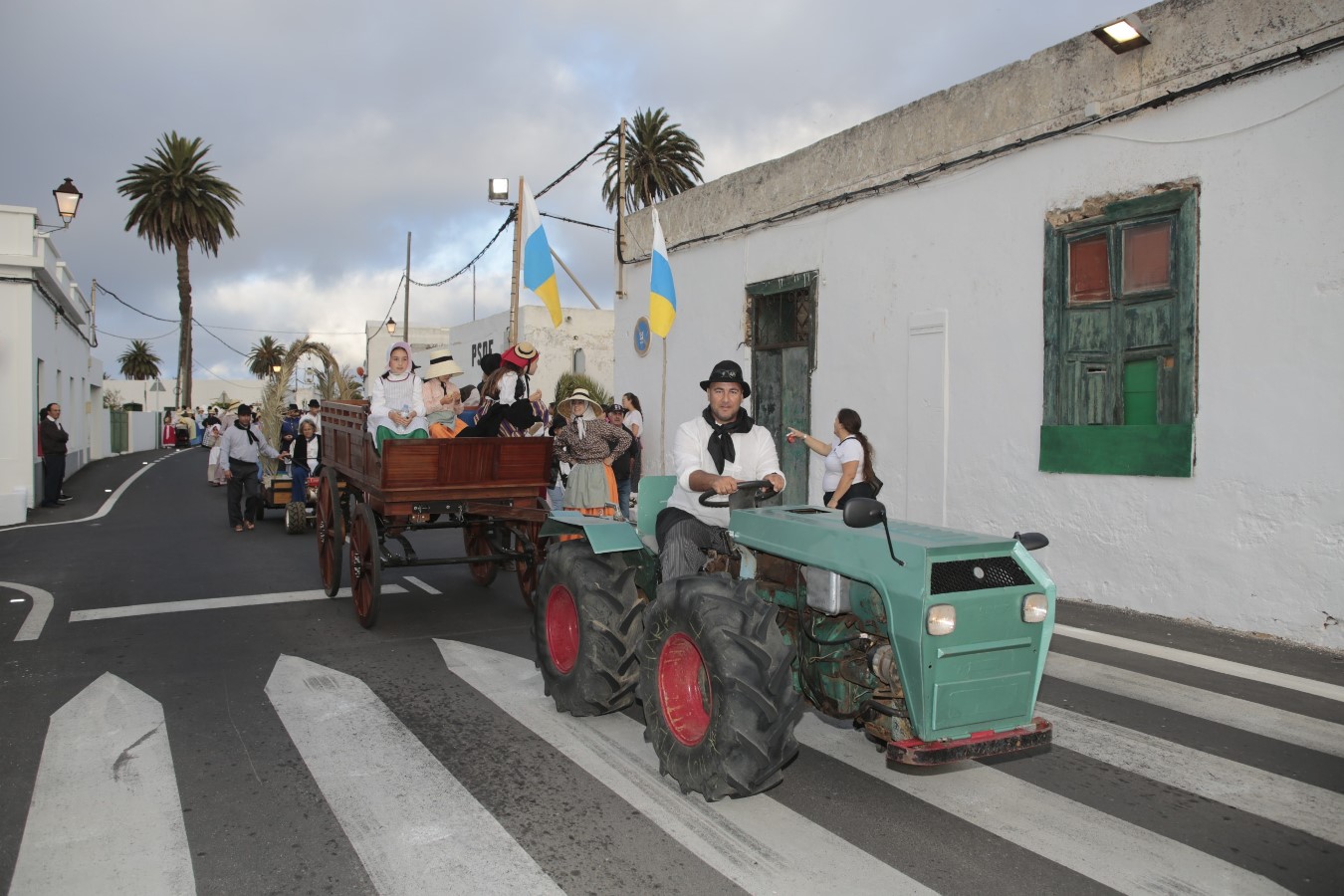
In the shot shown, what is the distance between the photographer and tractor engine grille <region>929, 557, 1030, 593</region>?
3.71 m

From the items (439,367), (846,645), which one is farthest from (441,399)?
(846,645)

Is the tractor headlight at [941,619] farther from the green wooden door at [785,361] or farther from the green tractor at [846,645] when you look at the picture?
the green wooden door at [785,361]

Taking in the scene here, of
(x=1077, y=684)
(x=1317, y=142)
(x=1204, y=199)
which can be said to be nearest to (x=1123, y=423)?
(x=1204, y=199)

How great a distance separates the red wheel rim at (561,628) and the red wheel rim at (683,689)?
3.89 feet

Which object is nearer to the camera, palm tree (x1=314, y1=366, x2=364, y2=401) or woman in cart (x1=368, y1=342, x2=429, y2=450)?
woman in cart (x1=368, y1=342, x2=429, y2=450)

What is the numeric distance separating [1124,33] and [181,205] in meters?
41.3

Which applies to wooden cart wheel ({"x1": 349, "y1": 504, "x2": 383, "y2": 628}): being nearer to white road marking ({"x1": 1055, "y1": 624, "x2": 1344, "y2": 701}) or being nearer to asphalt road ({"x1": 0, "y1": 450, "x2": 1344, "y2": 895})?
asphalt road ({"x1": 0, "y1": 450, "x2": 1344, "y2": 895})

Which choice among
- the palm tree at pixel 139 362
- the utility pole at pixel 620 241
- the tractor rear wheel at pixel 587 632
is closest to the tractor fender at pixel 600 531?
the tractor rear wheel at pixel 587 632

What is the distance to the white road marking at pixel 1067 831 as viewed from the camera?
11.4ft

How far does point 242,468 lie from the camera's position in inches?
575

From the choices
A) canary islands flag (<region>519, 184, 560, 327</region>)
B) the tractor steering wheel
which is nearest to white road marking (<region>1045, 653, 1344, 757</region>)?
the tractor steering wheel

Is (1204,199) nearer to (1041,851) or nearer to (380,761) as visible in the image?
(1041,851)

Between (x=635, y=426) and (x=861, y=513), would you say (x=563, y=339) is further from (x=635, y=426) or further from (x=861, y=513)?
(x=861, y=513)

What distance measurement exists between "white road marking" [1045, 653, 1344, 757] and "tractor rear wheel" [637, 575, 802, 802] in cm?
291
